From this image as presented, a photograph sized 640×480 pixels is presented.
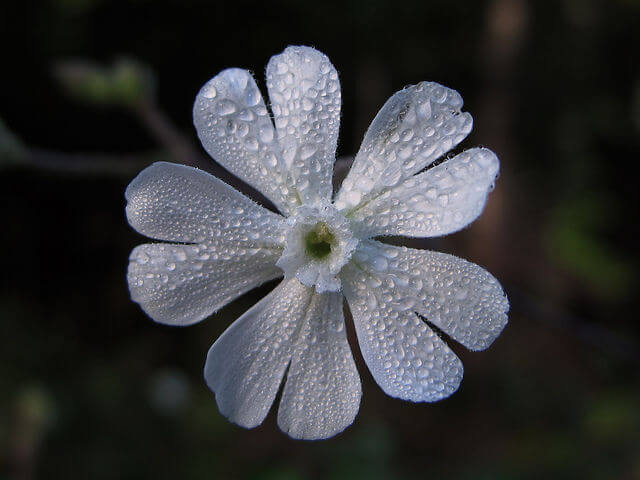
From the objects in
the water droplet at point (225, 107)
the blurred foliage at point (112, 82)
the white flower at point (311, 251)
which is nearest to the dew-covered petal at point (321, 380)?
the white flower at point (311, 251)

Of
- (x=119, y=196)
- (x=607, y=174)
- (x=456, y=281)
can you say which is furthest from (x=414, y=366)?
(x=607, y=174)

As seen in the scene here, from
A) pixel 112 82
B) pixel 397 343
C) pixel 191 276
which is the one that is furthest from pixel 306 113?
pixel 112 82

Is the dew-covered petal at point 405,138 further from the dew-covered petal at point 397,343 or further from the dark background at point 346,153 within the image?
the dark background at point 346,153

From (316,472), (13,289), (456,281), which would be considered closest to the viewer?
(456,281)

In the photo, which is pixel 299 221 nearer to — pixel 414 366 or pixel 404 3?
pixel 414 366

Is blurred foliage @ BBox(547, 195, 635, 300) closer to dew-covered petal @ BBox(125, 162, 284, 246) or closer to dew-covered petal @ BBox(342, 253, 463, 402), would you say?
dew-covered petal @ BBox(342, 253, 463, 402)

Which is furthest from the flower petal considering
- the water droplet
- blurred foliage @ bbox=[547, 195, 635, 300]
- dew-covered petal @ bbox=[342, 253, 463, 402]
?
blurred foliage @ bbox=[547, 195, 635, 300]

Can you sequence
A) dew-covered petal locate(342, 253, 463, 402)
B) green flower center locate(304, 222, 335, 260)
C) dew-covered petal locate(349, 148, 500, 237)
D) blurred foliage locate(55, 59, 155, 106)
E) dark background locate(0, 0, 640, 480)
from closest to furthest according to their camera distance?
1. dew-covered petal locate(349, 148, 500, 237)
2. dew-covered petal locate(342, 253, 463, 402)
3. green flower center locate(304, 222, 335, 260)
4. blurred foliage locate(55, 59, 155, 106)
5. dark background locate(0, 0, 640, 480)
